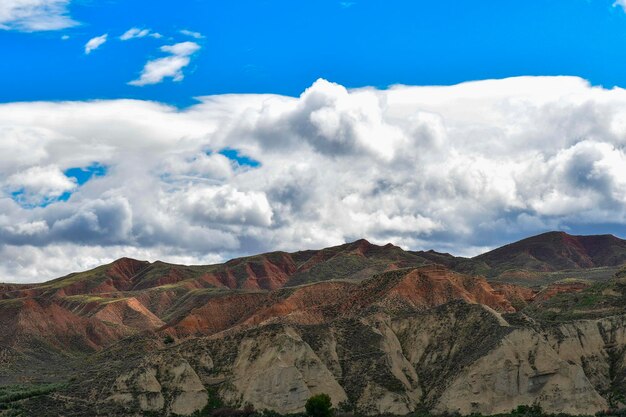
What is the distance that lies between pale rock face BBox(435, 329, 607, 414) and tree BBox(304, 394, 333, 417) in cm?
1328

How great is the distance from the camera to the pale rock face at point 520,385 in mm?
97750

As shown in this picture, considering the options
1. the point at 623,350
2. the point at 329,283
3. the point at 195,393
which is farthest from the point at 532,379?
the point at 329,283

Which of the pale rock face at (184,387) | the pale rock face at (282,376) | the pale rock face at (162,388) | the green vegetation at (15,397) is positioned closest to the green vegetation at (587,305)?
the pale rock face at (282,376)

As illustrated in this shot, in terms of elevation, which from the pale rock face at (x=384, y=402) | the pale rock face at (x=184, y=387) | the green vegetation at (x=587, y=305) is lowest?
the pale rock face at (x=384, y=402)

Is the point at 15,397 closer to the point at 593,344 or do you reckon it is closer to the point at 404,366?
the point at 404,366

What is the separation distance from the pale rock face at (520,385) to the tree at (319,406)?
13.3m

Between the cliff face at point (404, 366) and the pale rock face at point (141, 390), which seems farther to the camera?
the pale rock face at point (141, 390)

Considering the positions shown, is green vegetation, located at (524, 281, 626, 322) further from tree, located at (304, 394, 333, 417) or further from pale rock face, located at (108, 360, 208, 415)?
pale rock face, located at (108, 360, 208, 415)

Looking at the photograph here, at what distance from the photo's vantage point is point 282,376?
10788cm

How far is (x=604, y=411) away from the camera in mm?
96312

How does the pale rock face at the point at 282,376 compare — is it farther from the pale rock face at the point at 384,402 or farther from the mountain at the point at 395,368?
the pale rock face at the point at 384,402

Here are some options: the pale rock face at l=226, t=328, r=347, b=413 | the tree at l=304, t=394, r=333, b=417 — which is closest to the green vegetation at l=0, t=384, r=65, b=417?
the pale rock face at l=226, t=328, r=347, b=413

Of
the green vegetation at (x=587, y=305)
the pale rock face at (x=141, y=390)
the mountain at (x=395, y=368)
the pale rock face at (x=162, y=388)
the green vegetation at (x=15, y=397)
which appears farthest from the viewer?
the green vegetation at (x=587, y=305)

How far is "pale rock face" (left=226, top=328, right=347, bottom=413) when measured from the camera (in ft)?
347
